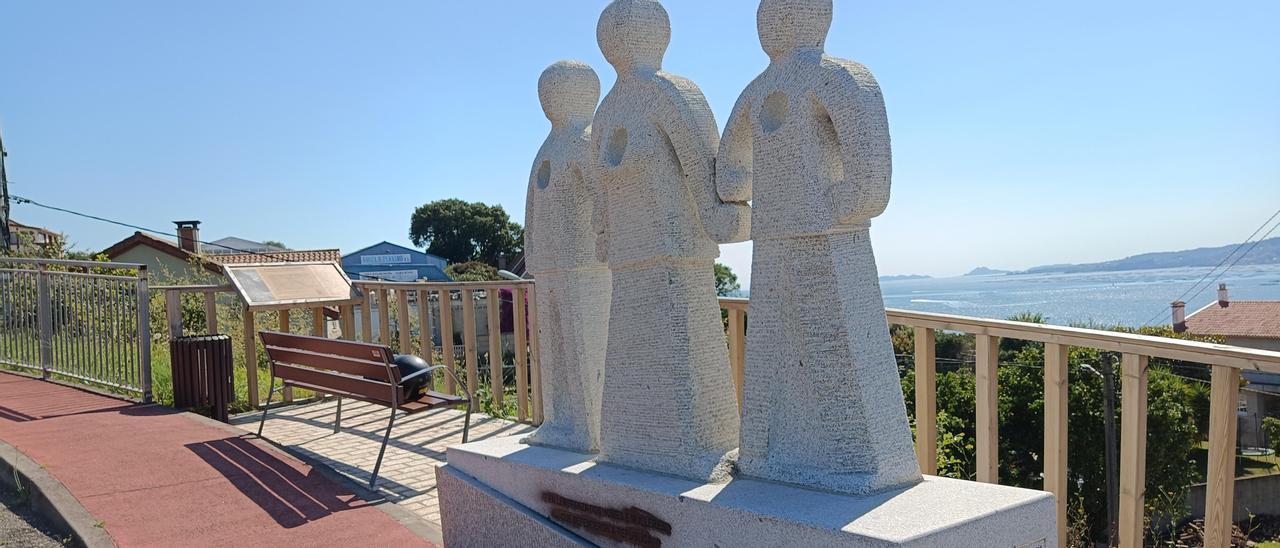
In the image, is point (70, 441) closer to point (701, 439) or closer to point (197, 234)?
point (701, 439)

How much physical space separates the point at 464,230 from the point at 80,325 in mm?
47120

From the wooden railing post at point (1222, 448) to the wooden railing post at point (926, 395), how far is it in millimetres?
1161

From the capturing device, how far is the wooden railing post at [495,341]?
21.7ft

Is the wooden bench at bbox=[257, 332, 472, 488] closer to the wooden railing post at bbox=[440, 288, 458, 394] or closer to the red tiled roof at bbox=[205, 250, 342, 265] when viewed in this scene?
the wooden railing post at bbox=[440, 288, 458, 394]

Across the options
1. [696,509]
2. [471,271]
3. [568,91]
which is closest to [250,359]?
[568,91]

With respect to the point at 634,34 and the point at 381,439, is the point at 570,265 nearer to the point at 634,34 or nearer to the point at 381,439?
the point at 634,34

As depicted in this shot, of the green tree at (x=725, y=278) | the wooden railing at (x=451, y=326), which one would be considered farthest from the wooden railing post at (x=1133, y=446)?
the green tree at (x=725, y=278)

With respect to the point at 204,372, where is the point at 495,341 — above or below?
above

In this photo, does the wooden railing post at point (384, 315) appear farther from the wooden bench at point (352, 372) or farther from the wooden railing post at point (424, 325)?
the wooden bench at point (352, 372)

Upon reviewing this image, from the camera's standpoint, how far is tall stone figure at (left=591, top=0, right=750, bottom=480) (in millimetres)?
3400

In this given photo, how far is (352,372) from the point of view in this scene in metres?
5.84

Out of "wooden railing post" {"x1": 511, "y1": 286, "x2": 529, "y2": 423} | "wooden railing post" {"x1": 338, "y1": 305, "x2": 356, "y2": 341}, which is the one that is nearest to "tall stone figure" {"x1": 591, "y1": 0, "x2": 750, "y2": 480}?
"wooden railing post" {"x1": 511, "y1": 286, "x2": 529, "y2": 423}

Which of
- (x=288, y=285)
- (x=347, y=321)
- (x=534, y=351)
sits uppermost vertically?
(x=288, y=285)

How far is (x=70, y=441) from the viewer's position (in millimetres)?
6277
